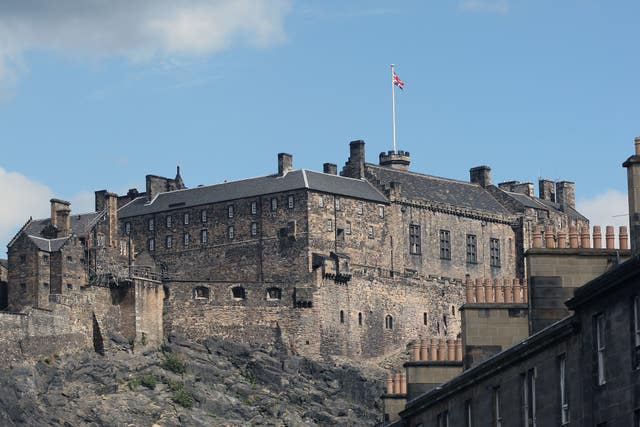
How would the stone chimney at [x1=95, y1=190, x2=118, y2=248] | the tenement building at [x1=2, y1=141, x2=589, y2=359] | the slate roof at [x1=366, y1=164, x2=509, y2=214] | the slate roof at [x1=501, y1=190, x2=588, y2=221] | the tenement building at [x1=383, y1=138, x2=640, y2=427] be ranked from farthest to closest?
the slate roof at [x1=501, y1=190, x2=588, y2=221] < the slate roof at [x1=366, y1=164, x2=509, y2=214] < the stone chimney at [x1=95, y1=190, x2=118, y2=248] < the tenement building at [x1=2, y1=141, x2=589, y2=359] < the tenement building at [x1=383, y1=138, x2=640, y2=427]

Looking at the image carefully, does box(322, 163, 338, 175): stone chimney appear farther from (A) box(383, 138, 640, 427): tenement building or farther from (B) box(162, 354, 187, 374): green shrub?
(A) box(383, 138, 640, 427): tenement building

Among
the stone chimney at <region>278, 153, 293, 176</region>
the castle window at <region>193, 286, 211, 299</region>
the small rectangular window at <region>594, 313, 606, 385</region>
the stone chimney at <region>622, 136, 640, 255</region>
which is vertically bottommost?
the small rectangular window at <region>594, 313, 606, 385</region>

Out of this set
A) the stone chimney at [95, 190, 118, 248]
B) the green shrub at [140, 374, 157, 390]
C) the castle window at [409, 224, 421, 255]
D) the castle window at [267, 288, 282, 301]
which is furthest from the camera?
the castle window at [409, 224, 421, 255]

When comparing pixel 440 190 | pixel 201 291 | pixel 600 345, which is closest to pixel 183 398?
pixel 201 291

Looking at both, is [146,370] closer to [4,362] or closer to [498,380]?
[4,362]

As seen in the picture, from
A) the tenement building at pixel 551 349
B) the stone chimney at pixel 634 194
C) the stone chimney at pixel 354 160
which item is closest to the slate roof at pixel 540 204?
the stone chimney at pixel 354 160

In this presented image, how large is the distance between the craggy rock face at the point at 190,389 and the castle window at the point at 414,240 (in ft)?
29.2

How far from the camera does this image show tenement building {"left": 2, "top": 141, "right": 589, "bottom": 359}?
107750mm

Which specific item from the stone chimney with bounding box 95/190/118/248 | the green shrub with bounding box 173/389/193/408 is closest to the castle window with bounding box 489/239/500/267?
the stone chimney with bounding box 95/190/118/248

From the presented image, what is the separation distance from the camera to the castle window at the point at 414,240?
375 ft

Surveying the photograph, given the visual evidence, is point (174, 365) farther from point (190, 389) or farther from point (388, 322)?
point (388, 322)

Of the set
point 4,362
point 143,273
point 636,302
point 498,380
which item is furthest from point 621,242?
point 143,273

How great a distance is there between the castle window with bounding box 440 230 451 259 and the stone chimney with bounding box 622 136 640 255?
85.8 m

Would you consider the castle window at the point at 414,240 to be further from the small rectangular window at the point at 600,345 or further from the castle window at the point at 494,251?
the small rectangular window at the point at 600,345
